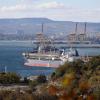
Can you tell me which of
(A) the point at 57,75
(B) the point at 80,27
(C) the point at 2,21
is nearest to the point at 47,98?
(A) the point at 57,75

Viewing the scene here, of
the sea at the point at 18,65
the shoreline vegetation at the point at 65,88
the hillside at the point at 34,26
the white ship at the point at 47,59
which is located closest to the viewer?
the shoreline vegetation at the point at 65,88

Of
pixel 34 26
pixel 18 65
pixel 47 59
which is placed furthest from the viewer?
pixel 34 26

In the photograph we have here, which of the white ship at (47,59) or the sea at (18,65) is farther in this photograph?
the white ship at (47,59)

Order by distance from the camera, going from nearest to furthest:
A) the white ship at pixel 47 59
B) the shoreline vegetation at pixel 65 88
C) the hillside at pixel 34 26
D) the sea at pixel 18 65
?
the shoreline vegetation at pixel 65 88 → the sea at pixel 18 65 → the white ship at pixel 47 59 → the hillside at pixel 34 26

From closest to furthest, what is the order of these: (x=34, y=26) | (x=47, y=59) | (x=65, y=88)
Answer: (x=65, y=88) < (x=47, y=59) < (x=34, y=26)

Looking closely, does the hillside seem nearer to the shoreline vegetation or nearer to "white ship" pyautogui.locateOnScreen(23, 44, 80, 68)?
"white ship" pyautogui.locateOnScreen(23, 44, 80, 68)

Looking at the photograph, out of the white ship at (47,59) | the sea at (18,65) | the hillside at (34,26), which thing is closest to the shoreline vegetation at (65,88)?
the sea at (18,65)

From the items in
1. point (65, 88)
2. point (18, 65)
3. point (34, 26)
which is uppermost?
point (65, 88)

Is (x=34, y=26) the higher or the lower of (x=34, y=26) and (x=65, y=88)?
the lower

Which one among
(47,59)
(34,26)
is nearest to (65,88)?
(47,59)

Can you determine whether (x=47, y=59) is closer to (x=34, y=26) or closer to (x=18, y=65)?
(x=18, y=65)

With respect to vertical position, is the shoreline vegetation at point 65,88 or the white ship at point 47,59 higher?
the shoreline vegetation at point 65,88

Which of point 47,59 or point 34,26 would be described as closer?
point 47,59

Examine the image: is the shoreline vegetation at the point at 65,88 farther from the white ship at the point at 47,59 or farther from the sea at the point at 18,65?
the white ship at the point at 47,59
